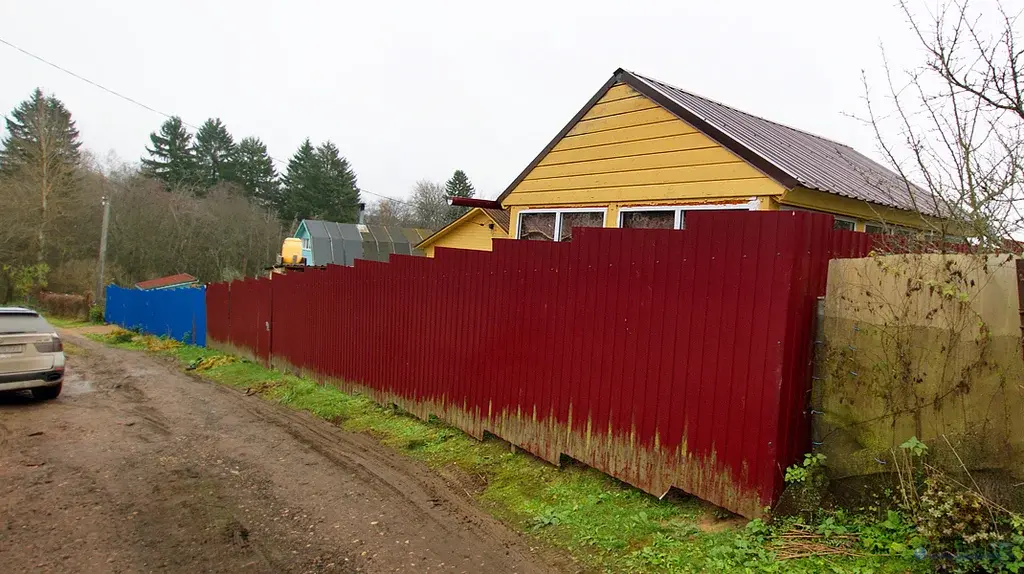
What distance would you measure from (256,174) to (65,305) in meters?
29.1

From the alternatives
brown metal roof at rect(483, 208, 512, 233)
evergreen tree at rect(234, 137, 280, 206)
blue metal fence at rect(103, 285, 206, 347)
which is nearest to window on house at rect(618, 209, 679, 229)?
brown metal roof at rect(483, 208, 512, 233)

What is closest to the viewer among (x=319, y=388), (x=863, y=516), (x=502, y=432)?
(x=863, y=516)

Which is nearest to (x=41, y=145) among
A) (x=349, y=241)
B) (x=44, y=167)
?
(x=44, y=167)

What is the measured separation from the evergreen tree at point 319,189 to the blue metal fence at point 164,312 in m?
29.2

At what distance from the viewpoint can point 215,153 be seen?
180 feet

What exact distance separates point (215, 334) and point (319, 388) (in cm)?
756

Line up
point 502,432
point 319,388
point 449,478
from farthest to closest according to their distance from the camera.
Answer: point 319,388 < point 502,432 < point 449,478

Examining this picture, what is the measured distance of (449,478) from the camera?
5.26 meters

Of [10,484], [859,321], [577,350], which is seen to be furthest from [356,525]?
[859,321]

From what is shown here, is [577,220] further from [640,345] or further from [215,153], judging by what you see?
[215,153]

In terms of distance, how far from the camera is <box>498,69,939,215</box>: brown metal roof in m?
5.60

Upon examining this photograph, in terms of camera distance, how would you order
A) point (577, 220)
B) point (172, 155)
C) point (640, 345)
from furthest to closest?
point (172, 155) < point (577, 220) < point (640, 345)

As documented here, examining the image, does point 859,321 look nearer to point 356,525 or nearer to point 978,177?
point 978,177

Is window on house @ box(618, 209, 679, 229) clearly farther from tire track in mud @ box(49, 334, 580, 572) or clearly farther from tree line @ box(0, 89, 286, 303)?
tree line @ box(0, 89, 286, 303)
